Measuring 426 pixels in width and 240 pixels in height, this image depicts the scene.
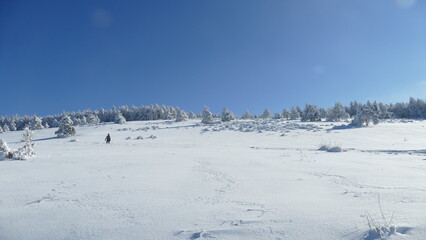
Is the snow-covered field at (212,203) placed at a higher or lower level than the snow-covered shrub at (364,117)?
lower

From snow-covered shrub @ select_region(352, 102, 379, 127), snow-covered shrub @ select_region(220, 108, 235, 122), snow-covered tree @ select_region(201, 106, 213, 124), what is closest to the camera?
snow-covered shrub @ select_region(352, 102, 379, 127)

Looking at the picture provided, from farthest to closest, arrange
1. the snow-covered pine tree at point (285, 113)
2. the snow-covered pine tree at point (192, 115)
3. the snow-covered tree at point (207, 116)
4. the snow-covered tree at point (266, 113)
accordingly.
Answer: the snow-covered pine tree at point (192, 115) < the snow-covered tree at point (266, 113) < the snow-covered pine tree at point (285, 113) < the snow-covered tree at point (207, 116)

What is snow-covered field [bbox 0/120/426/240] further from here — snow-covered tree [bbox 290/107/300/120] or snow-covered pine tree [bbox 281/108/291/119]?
snow-covered pine tree [bbox 281/108/291/119]

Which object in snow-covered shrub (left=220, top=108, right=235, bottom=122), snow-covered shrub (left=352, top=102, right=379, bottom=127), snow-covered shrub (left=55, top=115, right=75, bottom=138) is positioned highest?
snow-covered shrub (left=220, top=108, right=235, bottom=122)

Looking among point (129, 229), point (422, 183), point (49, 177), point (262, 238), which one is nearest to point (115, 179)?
point (49, 177)

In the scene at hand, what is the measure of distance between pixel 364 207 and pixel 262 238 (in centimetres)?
176

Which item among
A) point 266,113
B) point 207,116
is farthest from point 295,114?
point 207,116

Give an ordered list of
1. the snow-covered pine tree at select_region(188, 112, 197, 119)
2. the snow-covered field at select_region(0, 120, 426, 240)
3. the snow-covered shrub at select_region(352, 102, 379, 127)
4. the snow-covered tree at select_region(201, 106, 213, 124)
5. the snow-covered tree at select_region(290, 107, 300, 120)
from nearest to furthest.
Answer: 1. the snow-covered field at select_region(0, 120, 426, 240)
2. the snow-covered shrub at select_region(352, 102, 379, 127)
3. the snow-covered tree at select_region(201, 106, 213, 124)
4. the snow-covered tree at select_region(290, 107, 300, 120)
5. the snow-covered pine tree at select_region(188, 112, 197, 119)

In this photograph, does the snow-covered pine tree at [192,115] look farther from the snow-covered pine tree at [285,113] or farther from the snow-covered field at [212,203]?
the snow-covered field at [212,203]

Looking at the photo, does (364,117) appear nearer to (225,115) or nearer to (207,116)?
(207,116)

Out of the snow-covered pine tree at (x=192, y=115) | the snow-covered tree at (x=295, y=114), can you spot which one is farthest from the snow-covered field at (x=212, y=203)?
the snow-covered pine tree at (x=192, y=115)

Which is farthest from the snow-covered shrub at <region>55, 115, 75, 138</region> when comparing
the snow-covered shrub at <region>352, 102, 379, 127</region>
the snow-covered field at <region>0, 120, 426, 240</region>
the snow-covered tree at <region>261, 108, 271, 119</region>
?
the snow-covered tree at <region>261, 108, 271, 119</region>

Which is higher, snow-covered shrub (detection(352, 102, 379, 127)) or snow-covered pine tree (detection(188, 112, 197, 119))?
snow-covered pine tree (detection(188, 112, 197, 119))

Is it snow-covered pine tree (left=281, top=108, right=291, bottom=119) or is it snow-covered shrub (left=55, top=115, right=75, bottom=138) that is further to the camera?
snow-covered pine tree (left=281, top=108, right=291, bottom=119)
